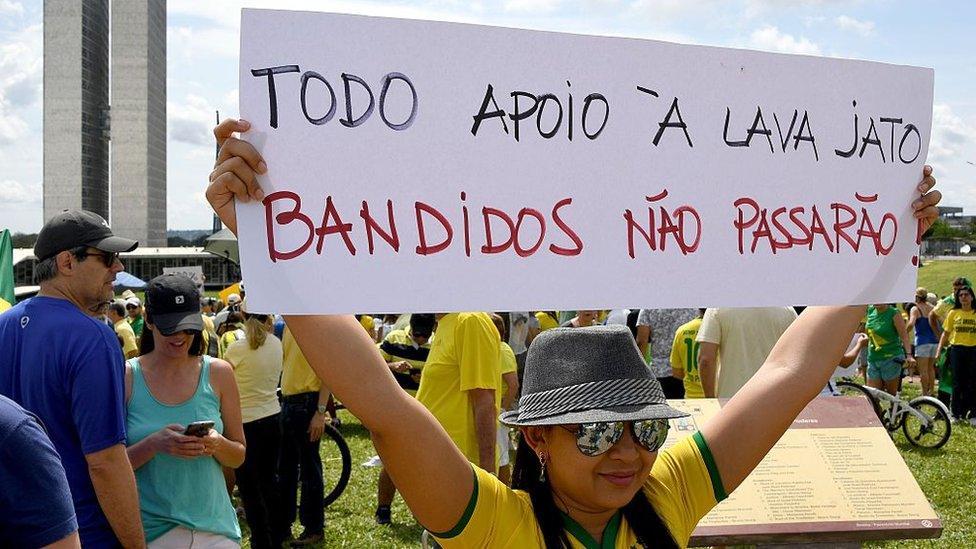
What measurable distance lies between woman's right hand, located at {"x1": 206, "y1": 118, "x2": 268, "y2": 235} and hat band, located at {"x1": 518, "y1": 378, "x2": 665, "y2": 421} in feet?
2.33

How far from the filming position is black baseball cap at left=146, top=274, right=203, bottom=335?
3480 millimetres

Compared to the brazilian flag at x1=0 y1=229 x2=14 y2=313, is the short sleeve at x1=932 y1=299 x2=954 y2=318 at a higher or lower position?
lower

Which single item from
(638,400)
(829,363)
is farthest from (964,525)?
(638,400)

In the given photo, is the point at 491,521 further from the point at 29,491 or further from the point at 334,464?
the point at 334,464

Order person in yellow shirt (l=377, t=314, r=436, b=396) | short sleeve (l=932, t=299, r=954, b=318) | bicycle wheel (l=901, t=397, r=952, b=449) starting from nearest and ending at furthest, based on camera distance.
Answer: person in yellow shirt (l=377, t=314, r=436, b=396), bicycle wheel (l=901, t=397, r=952, b=449), short sleeve (l=932, t=299, r=954, b=318)

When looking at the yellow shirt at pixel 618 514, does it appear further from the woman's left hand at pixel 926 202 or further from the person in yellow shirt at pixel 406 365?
the person in yellow shirt at pixel 406 365

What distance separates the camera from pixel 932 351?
45.6 feet

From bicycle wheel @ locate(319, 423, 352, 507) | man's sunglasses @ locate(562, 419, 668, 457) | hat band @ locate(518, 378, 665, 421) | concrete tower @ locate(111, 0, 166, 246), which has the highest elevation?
concrete tower @ locate(111, 0, 166, 246)

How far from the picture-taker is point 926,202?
218cm

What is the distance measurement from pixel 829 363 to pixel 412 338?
18.2ft

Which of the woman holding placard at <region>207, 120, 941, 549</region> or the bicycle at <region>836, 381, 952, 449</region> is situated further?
the bicycle at <region>836, 381, 952, 449</region>

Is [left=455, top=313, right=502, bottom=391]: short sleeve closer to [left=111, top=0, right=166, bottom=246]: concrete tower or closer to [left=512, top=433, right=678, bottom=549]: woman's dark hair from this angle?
[left=512, top=433, right=678, bottom=549]: woman's dark hair

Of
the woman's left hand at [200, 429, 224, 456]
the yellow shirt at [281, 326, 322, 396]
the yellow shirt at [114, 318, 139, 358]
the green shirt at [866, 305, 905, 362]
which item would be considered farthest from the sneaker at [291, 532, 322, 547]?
the green shirt at [866, 305, 905, 362]

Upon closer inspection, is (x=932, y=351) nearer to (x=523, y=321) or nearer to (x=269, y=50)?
(x=523, y=321)
